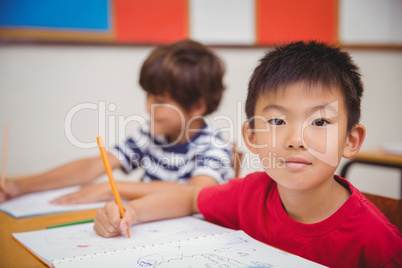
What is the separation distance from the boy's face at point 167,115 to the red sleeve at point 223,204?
54 cm

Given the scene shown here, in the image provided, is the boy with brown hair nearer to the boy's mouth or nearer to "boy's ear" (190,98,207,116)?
"boy's ear" (190,98,207,116)

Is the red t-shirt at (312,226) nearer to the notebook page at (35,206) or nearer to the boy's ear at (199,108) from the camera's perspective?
the notebook page at (35,206)

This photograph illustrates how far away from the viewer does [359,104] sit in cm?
74

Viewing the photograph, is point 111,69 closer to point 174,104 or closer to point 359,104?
point 174,104

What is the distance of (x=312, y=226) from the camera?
0.70 metres

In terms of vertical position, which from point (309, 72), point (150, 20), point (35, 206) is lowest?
point (35, 206)

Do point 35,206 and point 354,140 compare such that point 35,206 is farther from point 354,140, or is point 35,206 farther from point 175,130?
point 354,140

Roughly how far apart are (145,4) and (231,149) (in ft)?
3.64

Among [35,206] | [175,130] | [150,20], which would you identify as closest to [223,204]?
[35,206]

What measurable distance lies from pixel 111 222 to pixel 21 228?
8.0 inches

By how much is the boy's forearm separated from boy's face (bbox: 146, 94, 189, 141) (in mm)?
480

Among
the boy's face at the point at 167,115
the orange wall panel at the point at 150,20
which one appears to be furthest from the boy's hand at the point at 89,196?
the orange wall panel at the point at 150,20

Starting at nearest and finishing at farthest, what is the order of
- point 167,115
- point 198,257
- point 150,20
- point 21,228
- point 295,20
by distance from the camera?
point 198,257 < point 21,228 < point 167,115 < point 150,20 < point 295,20

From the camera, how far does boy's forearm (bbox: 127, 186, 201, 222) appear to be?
83cm
